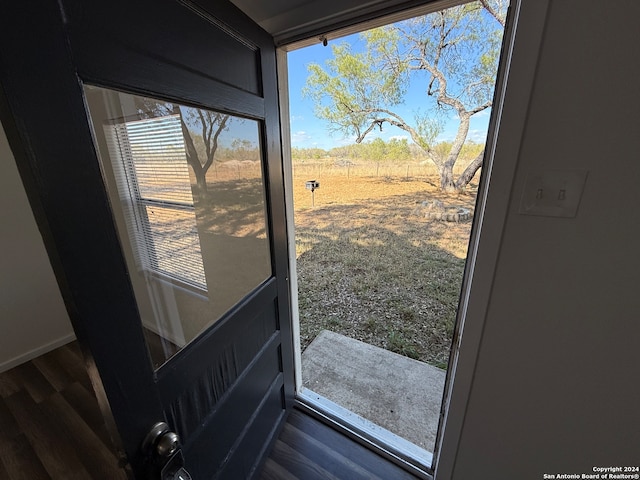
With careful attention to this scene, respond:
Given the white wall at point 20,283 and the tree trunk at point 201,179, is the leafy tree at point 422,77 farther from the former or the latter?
the white wall at point 20,283

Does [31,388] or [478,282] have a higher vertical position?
[478,282]

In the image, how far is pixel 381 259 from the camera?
363 cm

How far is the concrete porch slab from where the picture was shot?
1452 mm

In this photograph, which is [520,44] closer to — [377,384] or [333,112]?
[377,384]

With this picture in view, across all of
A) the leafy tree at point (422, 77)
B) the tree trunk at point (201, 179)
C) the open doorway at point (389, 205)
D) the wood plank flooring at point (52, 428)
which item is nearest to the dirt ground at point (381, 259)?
the open doorway at point (389, 205)

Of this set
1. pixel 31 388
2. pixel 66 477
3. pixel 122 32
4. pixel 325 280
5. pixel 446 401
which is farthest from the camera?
pixel 325 280

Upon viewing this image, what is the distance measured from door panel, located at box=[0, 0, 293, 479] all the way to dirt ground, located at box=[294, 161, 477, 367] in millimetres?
1374

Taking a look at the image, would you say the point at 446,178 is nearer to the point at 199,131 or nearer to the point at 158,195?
the point at 199,131

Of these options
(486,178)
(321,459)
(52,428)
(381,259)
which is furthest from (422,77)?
(52,428)

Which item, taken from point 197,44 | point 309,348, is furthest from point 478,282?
point 309,348

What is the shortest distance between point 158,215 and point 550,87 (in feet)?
3.82

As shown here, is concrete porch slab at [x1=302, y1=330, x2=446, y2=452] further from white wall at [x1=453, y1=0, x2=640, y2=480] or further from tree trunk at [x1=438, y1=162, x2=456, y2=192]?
tree trunk at [x1=438, y1=162, x2=456, y2=192]

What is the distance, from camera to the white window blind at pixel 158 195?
699mm

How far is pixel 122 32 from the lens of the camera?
478 mm
